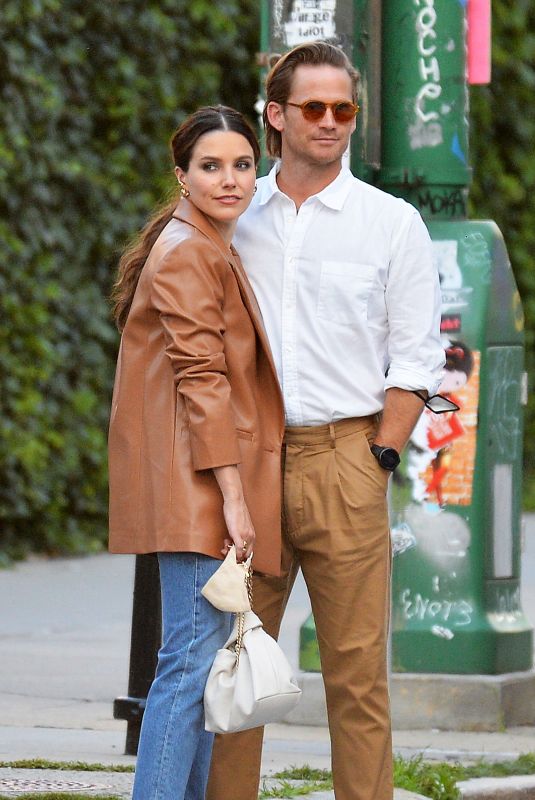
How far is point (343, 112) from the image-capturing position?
4152 millimetres

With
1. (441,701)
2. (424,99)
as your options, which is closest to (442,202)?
(424,99)

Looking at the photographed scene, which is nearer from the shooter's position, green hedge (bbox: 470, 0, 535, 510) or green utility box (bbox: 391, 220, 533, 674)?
green utility box (bbox: 391, 220, 533, 674)

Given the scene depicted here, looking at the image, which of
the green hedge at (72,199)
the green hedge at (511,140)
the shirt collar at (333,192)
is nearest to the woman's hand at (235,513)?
the shirt collar at (333,192)

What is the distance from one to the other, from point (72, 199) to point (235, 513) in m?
6.61

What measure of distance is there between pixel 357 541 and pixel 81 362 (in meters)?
6.40

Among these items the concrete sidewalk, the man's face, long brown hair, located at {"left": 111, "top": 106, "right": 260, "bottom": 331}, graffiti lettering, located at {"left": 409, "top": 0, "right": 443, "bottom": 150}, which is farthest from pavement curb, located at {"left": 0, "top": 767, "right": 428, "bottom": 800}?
graffiti lettering, located at {"left": 409, "top": 0, "right": 443, "bottom": 150}

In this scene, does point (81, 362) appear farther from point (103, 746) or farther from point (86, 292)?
point (103, 746)

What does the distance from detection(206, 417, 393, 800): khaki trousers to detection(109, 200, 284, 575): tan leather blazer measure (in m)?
0.12

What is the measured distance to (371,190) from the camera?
427 centimetres

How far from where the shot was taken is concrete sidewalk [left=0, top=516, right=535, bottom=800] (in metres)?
5.63

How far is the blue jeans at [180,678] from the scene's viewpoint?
3.93 meters

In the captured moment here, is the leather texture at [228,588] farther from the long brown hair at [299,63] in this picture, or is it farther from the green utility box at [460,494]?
the green utility box at [460,494]

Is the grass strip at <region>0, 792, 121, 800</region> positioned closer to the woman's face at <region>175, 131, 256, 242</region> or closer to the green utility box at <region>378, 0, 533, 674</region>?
the woman's face at <region>175, 131, 256, 242</region>

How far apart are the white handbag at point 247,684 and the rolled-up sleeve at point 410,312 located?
2.28 feet
